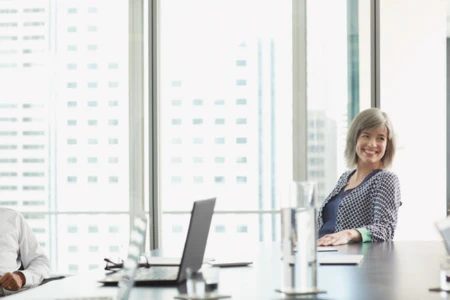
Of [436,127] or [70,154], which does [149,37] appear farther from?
[436,127]

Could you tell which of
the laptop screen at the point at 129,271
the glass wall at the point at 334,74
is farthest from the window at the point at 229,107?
the laptop screen at the point at 129,271

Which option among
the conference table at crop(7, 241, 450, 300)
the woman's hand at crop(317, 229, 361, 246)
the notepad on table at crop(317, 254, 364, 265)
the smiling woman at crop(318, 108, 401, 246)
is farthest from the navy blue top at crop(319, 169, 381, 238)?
the notepad on table at crop(317, 254, 364, 265)

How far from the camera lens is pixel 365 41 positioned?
17.9 ft

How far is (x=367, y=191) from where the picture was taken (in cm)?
372

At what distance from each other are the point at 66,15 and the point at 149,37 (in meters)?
0.64

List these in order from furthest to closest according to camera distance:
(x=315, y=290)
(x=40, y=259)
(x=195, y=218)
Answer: (x=40, y=259)
(x=195, y=218)
(x=315, y=290)

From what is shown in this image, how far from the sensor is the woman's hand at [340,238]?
3.34 m

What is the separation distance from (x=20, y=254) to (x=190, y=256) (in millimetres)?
1881

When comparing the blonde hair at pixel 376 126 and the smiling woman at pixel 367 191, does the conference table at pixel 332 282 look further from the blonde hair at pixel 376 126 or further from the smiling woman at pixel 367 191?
the blonde hair at pixel 376 126

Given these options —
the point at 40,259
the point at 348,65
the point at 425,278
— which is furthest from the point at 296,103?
the point at 425,278

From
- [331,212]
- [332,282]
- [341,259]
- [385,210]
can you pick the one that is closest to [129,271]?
[332,282]

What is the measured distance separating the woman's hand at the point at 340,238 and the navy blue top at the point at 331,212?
0.39 meters

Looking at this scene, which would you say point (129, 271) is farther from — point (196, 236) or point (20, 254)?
point (20, 254)

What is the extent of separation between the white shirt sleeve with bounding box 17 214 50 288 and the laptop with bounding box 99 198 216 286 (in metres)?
1.34
